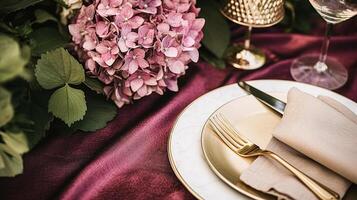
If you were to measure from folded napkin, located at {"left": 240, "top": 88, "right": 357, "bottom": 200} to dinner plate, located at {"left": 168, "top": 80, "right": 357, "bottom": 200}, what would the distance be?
26 mm

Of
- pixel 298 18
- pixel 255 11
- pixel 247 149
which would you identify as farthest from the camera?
pixel 298 18

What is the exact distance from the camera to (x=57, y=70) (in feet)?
1.51

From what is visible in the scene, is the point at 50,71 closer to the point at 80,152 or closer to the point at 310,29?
the point at 80,152

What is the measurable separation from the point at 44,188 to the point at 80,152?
2.1 inches

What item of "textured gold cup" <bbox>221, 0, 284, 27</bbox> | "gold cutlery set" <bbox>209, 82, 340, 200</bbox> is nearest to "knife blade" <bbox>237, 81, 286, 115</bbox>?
"gold cutlery set" <bbox>209, 82, 340, 200</bbox>

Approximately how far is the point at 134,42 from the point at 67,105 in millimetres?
88

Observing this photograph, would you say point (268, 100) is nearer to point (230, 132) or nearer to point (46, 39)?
point (230, 132)

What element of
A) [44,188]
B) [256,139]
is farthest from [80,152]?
[256,139]

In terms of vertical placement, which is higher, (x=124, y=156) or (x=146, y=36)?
(x=146, y=36)

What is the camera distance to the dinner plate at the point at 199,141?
0.42 m

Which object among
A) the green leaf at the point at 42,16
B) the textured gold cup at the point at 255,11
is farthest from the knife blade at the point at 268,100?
the green leaf at the point at 42,16

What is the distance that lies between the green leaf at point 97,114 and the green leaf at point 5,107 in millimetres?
171

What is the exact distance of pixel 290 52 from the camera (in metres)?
0.65

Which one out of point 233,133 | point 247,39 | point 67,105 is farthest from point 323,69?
point 67,105
